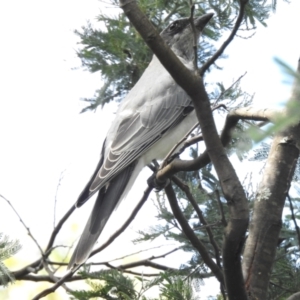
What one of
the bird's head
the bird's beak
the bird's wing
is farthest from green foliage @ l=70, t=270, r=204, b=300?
the bird's head

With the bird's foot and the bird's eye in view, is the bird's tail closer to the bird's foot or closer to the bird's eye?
the bird's foot

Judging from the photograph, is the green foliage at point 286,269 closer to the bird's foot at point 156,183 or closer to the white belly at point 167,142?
the bird's foot at point 156,183

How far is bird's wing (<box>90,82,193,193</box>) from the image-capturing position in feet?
13.8

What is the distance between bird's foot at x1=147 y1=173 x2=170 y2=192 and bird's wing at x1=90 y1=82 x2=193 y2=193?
31 cm

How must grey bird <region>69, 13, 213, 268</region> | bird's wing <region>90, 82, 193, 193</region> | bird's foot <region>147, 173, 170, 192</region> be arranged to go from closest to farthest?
bird's foot <region>147, 173, 170, 192</region> < grey bird <region>69, 13, 213, 268</region> < bird's wing <region>90, 82, 193, 193</region>

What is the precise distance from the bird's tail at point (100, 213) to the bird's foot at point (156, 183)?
0.96 feet

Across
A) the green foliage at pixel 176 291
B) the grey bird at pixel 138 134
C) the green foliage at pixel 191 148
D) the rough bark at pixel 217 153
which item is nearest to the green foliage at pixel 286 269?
the green foliage at pixel 191 148

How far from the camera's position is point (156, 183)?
3.69m

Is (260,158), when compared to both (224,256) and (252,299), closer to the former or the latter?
(252,299)

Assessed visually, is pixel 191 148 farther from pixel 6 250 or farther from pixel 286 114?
pixel 286 114

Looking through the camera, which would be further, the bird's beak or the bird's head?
the bird's head

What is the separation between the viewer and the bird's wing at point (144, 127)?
421 centimetres

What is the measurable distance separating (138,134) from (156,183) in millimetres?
865

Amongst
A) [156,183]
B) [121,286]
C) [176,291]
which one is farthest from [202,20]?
[176,291]
